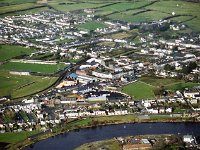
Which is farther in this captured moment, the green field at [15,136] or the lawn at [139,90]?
the lawn at [139,90]

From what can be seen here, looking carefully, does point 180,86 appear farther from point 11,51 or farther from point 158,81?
point 11,51

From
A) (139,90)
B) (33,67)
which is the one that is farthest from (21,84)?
(139,90)

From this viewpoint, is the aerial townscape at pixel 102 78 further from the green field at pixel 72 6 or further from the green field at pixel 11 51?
the green field at pixel 72 6

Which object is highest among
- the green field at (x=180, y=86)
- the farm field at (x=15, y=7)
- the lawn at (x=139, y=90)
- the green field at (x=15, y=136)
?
the farm field at (x=15, y=7)

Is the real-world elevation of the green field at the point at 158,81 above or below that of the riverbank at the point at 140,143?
above

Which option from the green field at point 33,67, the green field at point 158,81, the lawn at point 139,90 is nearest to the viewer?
the lawn at point 139,90

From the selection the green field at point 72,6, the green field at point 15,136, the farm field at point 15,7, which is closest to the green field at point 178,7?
the green field at point 72,6
